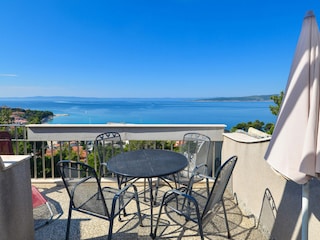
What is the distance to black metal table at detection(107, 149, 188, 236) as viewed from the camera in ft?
7.08

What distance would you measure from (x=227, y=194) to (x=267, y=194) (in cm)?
123

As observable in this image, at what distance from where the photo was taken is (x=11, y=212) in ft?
5.52

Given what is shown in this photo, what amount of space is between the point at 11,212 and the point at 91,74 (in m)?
27.2

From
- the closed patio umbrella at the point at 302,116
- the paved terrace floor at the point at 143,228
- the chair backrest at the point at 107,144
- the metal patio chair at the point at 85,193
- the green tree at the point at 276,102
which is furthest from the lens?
the green tree at the point at 276,102

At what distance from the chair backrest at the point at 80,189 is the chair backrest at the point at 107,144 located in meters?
1.29

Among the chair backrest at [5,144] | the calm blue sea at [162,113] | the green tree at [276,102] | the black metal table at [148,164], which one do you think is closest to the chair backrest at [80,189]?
the black metal table at [148,164]

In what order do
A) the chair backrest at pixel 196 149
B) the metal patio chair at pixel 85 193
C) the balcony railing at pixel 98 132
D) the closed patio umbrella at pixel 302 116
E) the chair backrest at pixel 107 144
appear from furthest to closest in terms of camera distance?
the balcony railing at pixel 98 132, the chair backrest at pixel 107 144, the chair backrest at pixel 196 149, the metal patio chair at pixel 85 193, the closed patio umbrella at pixel 302 116

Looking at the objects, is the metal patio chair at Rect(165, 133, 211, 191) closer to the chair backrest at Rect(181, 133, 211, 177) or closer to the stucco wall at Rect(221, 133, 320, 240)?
the chair backrest at Rect(181, 133, 211, 177)

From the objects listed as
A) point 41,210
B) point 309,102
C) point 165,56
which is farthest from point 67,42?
point 309,102

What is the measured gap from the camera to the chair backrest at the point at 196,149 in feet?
10.3

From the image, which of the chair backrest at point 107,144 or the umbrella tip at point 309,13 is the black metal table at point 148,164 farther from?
the umbrella tip at point 309,13

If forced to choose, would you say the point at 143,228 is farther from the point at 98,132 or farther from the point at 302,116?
the point at 302,116

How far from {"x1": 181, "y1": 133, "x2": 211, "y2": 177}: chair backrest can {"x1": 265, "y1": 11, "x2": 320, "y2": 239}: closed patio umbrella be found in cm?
172

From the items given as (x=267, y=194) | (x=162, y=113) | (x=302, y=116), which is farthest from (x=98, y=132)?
(x=162, y=113)
